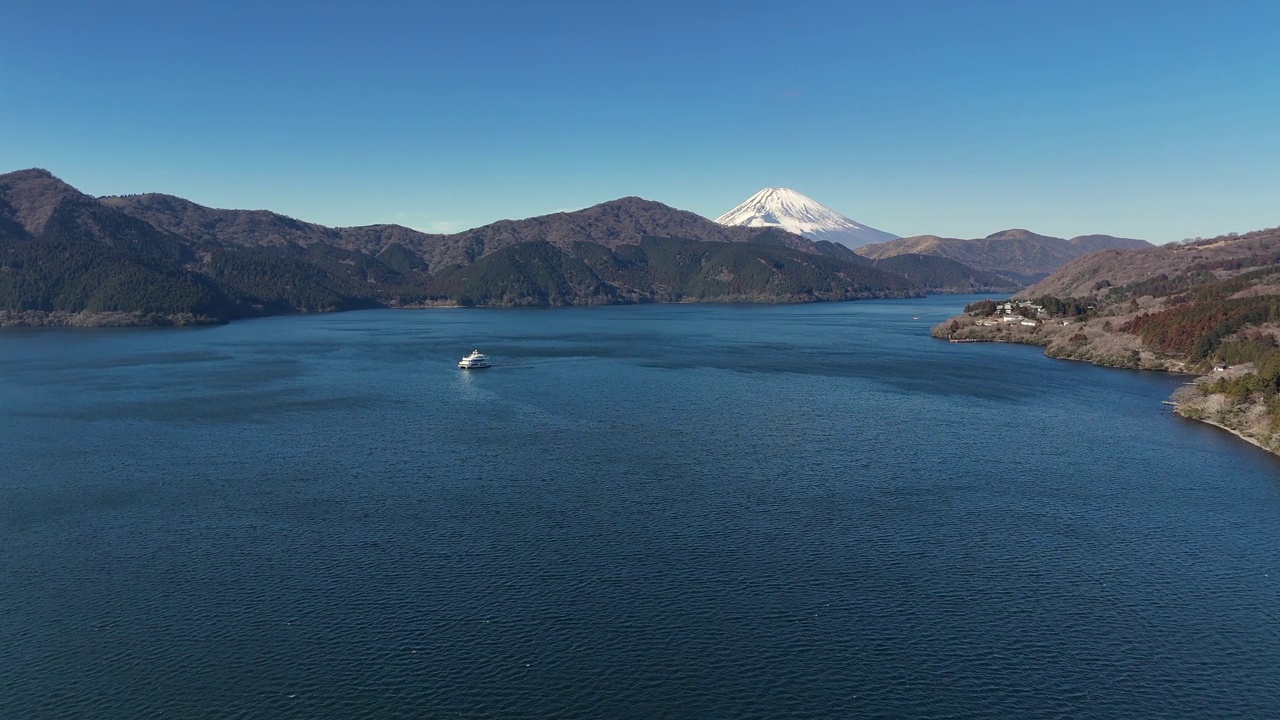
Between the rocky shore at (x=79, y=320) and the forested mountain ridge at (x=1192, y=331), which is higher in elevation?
the forested mountain ridge at (x=1192, y=331)

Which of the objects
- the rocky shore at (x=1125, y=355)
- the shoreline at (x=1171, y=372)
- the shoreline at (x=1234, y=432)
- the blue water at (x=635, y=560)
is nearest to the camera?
the blue water at (x=635, y=560)

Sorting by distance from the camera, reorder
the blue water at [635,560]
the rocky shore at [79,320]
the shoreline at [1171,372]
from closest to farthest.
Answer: the blue water at [635,560] → the shoreline at [1171,372] → the rocky shore at [79,320]

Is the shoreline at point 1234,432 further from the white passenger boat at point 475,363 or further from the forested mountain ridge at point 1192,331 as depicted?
the white passenger boat at point 475,363

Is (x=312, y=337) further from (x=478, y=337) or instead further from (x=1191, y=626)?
(x=1191, y=626)

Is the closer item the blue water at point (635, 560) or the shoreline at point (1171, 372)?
the blue water at point (635, 560)

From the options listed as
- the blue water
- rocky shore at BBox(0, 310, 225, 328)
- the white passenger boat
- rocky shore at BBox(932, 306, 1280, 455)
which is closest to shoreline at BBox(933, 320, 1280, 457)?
rocky shore at BBox(932, 306, 1280, 455)

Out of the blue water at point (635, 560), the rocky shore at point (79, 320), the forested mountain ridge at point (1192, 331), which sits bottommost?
the blue water at point (635, 560)

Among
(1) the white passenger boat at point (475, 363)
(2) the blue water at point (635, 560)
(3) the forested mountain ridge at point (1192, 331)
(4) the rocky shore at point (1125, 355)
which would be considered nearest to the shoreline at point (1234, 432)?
(4) the rocky shore at point (1125, 355)

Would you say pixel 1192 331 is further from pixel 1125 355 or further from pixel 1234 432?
pixel 1234 432

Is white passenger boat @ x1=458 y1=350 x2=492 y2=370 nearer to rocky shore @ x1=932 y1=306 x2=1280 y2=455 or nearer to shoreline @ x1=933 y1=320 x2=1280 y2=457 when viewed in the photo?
shoreline @ x1=933 y1=320 x2=1280 y2=457
